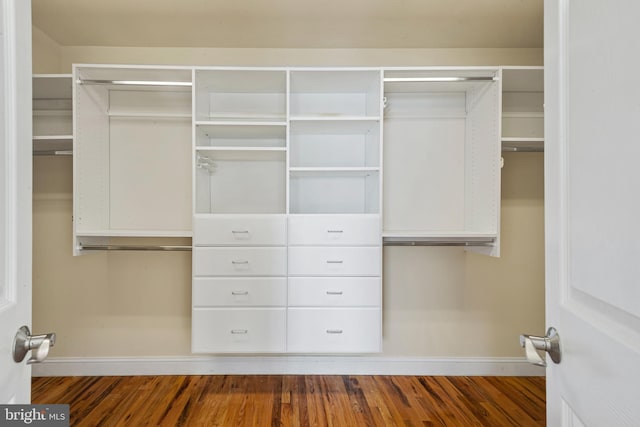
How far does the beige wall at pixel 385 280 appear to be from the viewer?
7.89 ft

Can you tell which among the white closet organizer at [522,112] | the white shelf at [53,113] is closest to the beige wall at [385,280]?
the white closet organizer at [522,112]

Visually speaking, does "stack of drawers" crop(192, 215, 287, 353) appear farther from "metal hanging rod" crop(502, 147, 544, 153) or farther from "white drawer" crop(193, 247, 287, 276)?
"metal hanging rod" crop(502, 147, 544, 153)

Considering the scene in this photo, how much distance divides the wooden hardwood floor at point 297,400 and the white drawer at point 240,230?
1.00 meters

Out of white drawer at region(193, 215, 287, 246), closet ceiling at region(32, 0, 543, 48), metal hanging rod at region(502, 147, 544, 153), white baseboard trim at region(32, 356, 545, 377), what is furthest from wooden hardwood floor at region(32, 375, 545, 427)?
closet ceiling at region(32, 0, 543, 48)

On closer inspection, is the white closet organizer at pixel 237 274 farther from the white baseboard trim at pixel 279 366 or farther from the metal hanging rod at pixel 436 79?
the metal hanging rod at pixel 436 79

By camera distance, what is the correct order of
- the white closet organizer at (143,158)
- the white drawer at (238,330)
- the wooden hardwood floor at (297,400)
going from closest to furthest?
1. the wooden hardwood floor at (297,400)
2. the white drawer at (238,330)
3. the white closet organizer at (143,158)

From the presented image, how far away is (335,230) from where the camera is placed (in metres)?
2.07

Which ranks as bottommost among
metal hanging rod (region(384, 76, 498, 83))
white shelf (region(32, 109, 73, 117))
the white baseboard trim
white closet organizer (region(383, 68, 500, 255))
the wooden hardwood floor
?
the wooden hardwood floor

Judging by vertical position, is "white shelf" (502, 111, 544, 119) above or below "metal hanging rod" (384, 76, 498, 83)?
below

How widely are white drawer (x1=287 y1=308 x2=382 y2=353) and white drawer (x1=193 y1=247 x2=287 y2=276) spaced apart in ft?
0.95
